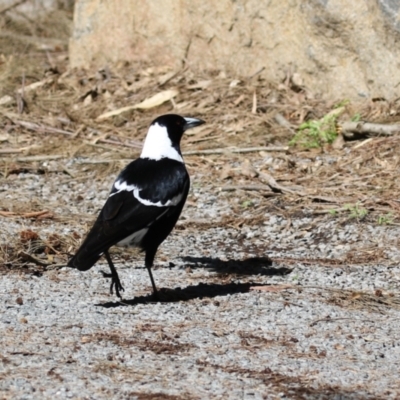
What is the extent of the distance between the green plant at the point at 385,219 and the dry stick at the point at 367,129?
1466mm

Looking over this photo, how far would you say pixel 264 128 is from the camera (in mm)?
9219

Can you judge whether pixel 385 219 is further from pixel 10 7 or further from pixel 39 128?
pixel 10 7

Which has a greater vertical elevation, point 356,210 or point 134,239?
point 134,239

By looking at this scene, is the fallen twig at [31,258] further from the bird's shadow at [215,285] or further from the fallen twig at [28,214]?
the fallen twig at [28,214]

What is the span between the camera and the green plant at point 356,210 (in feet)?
23.6

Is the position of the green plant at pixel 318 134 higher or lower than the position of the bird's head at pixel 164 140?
lower

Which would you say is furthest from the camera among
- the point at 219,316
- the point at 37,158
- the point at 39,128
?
the point at 39,128

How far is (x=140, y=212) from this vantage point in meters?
5.86

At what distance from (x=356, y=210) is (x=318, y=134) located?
163cm

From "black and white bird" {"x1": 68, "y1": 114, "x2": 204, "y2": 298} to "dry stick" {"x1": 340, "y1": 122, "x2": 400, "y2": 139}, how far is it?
256 cm

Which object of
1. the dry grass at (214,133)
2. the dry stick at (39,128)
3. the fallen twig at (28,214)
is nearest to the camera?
the fallen twig at (28,214)

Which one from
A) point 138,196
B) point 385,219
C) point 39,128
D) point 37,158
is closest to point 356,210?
point 385,219

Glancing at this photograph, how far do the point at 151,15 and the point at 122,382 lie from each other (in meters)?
6.92

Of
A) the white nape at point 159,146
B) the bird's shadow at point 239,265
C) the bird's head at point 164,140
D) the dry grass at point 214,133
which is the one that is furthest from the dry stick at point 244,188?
the white nape at point 159,146
